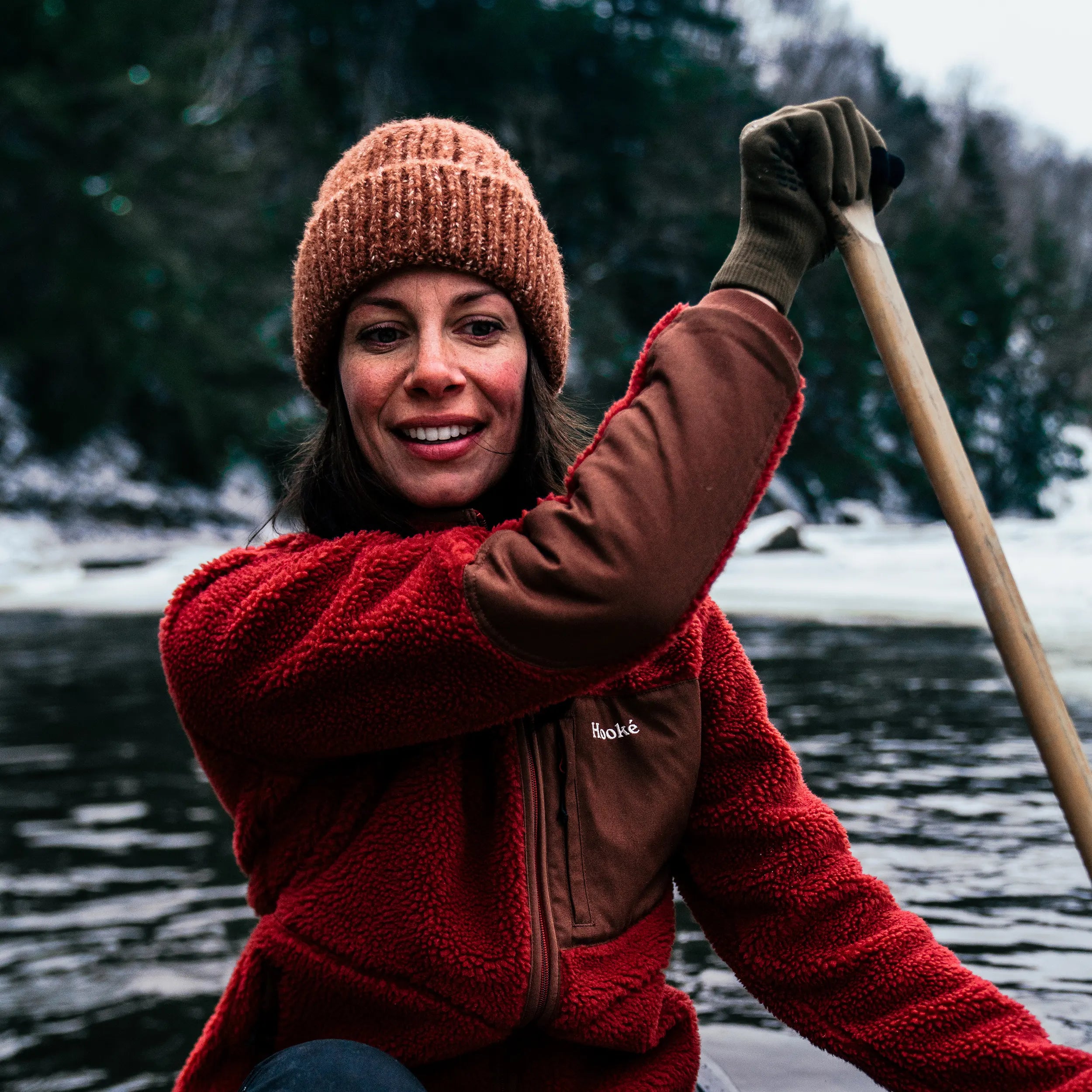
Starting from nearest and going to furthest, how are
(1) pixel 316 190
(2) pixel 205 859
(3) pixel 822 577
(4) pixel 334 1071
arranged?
1. (4) pixel 334 1071
2. (2) pixel 205 859
3. (3) pixel 822 577
4. (1) pixel 316 190

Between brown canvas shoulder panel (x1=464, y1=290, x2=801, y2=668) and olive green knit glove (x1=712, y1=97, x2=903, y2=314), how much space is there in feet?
0.15

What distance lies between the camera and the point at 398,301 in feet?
4.73

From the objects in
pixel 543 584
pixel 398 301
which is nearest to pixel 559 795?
pixel 543 584

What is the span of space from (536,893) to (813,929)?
1.15 ft

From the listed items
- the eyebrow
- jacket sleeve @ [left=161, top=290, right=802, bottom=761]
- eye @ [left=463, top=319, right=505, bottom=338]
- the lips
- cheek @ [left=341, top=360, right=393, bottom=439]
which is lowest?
jacket sleeve @ [left=161, top=290, right=802, bottom=761]

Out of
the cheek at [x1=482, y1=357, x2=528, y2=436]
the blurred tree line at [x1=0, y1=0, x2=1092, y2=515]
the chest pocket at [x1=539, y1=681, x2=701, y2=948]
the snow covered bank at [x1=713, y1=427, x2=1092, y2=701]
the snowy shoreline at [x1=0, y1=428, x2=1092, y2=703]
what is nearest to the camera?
the chest pocket at [x1=539, y1=681, x2=701, y2=948]

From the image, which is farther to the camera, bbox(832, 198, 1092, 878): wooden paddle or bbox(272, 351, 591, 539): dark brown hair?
bbox(272, 351, 591, 539): dark brown hair

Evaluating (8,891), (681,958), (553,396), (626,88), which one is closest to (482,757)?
(553,396)

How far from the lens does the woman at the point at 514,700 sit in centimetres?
112

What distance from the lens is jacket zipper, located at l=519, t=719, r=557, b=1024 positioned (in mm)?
1271

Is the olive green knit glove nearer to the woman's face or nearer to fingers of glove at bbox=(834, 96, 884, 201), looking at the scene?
fingers of glove at bbox=(834, 96, 884, 201)

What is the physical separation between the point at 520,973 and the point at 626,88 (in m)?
21.0

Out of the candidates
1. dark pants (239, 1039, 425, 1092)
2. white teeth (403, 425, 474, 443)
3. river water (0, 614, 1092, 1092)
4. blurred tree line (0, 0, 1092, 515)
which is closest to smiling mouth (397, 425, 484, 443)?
white teeth (403, 425, 474, 443)

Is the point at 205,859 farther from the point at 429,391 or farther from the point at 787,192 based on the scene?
the point at 787,192
